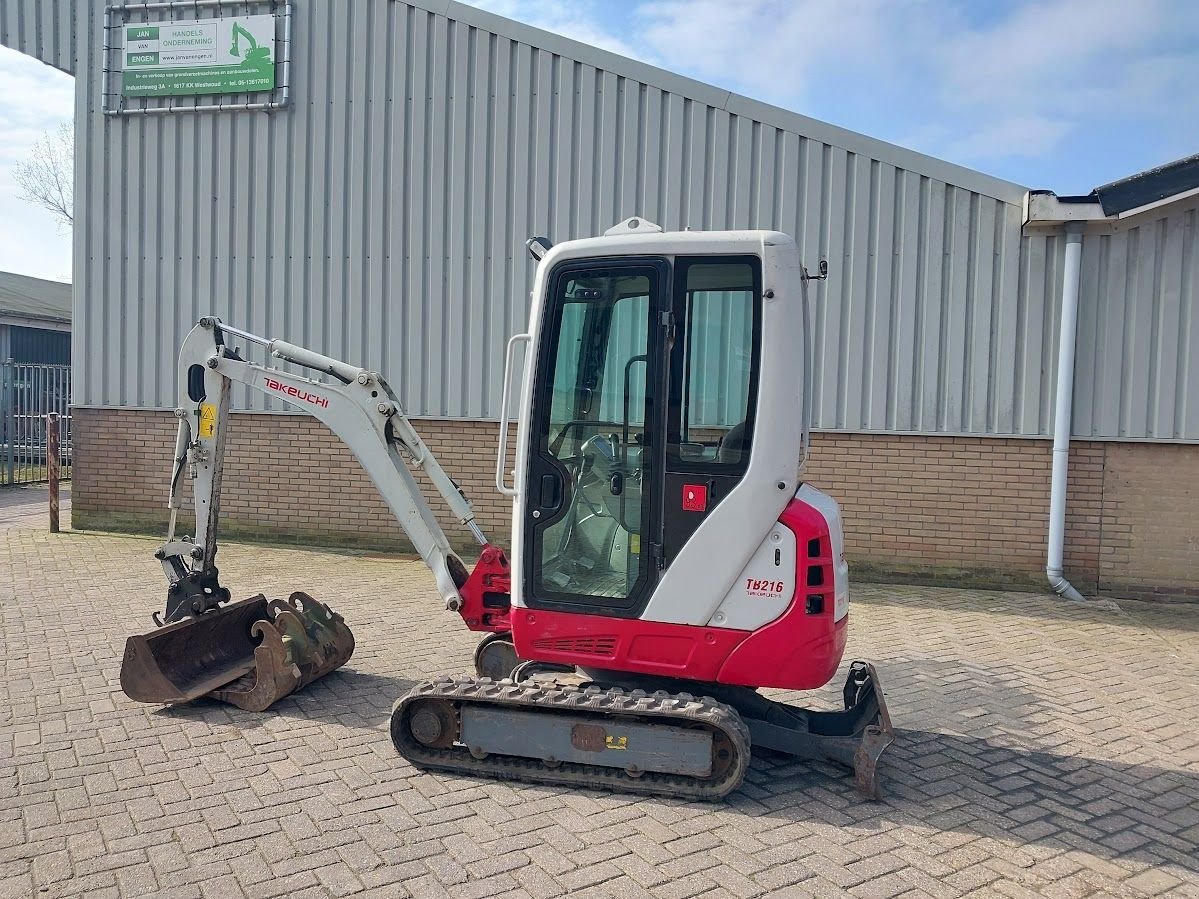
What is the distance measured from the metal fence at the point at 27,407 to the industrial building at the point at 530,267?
5869 mm

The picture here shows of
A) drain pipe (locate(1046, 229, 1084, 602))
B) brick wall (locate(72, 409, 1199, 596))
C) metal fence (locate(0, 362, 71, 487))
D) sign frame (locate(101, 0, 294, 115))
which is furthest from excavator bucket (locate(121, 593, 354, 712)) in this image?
metal fence (locate(0, 362, 71, 487))

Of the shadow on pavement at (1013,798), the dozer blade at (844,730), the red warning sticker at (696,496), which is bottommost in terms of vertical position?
the shadow on pavement at (1013,798)

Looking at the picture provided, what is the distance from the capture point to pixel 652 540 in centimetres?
480

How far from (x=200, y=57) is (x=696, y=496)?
1023 centimetres

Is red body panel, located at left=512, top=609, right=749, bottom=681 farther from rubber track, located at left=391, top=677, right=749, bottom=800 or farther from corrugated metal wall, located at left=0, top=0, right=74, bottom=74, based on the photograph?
corrugated metal wall, located at left=0, top=0, right=74, bottom=74

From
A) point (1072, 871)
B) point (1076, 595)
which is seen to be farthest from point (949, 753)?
point (1076, 595)

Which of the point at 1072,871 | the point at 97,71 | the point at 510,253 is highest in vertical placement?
the point at 97,71

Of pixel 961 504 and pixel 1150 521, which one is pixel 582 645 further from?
pixel 1150 521

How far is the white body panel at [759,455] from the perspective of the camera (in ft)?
15.4

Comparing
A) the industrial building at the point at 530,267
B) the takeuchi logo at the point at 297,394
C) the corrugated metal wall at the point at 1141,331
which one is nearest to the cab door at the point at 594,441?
the takeuchi logo at the point at 297,394

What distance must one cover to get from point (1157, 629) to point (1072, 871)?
211 inches

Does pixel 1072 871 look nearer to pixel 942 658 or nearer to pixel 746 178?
pixel 942 658

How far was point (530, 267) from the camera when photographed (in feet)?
36.8

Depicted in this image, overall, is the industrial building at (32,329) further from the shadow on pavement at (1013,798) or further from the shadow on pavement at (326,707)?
the shadow on pavement at (1013,798)
